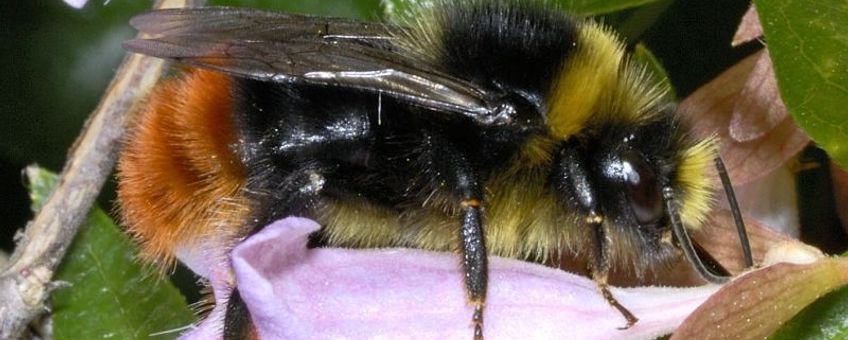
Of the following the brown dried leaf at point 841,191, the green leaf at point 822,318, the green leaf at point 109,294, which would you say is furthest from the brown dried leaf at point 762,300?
the green leaf at point 109,294

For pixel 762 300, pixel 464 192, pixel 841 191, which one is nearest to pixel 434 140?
pixel 464 192

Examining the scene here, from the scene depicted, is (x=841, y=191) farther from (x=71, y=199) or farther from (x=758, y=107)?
(x=71, y=199)

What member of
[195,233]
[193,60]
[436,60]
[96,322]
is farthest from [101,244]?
[436,60]

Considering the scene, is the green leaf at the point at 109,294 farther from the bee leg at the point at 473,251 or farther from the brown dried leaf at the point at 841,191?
the brown dried leaf at the point at 841,191

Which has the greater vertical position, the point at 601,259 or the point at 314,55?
the point at 314,55

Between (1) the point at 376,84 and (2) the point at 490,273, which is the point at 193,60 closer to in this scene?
(1) the point at 376,84

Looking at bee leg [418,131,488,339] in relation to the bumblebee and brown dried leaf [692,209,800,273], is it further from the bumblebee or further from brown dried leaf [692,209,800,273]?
brown dried leaf [692,209,800,273]
